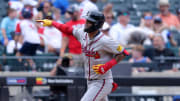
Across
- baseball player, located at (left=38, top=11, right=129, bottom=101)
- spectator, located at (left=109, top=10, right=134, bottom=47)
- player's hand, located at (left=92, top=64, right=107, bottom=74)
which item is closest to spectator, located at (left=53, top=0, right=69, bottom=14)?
spectator, located at (left=109, top=10, right=134, bottom=47)

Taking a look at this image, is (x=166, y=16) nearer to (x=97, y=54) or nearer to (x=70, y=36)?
(x=70, y=36)

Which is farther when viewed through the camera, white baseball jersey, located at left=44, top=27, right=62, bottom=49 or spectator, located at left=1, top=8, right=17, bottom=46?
spectator, located at left=1, top=8, right=17, bottom=46

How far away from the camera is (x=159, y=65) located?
670 centimetres

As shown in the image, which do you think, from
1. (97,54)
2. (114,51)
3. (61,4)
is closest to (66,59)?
(97,54)

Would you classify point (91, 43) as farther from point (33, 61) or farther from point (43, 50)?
point (43, 50)

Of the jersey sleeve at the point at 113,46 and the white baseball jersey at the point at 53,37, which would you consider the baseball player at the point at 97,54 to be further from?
the white baseball jersey at the point at 53,37

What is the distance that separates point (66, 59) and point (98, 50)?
5.68 feet

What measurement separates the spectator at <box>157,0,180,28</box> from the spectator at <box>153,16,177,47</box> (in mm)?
702

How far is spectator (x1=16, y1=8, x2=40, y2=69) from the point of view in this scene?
722 centimetres

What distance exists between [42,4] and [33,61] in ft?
7.70

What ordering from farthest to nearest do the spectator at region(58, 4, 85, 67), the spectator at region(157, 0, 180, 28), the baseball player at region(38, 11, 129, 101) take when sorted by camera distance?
1. the spectator at region(157, 0, 180, 28)
2. the spectator at region(58, 4, 85, 67)
3. the baseball player at region(38, 11, 129, 101)

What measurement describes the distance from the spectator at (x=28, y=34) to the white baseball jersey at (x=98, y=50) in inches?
101

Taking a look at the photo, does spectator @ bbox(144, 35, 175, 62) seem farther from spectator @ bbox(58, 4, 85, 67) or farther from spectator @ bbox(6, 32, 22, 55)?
spectator @ bbox(6, 32, 22, 55)

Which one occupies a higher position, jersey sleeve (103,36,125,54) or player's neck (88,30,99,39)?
player's neck (88,30,99,39)
